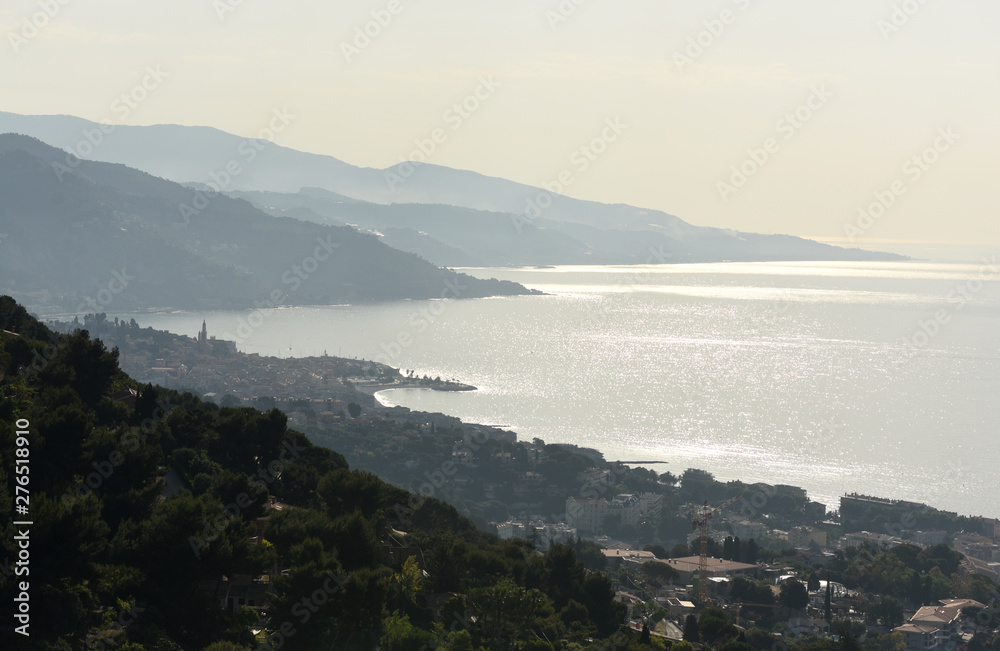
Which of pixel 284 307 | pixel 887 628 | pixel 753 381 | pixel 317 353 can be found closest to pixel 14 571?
pixel 887 628

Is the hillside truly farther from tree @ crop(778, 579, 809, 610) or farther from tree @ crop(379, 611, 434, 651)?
tree @ crop(379, 611, 434, 651)

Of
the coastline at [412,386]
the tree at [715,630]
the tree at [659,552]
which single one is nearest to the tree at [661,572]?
the tree at [659,552]

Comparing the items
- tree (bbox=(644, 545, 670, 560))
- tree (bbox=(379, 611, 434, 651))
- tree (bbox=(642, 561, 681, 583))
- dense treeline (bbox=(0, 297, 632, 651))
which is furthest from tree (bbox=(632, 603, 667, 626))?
tree (bbox=(379, 611, 434, 651))

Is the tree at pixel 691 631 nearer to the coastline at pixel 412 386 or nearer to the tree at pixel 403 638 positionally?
the tree at pixel 403 638

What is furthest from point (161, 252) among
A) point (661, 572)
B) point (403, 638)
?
point (403, 638)

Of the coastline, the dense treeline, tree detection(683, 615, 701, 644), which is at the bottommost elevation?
tree detection(683, 615, 701, 644)

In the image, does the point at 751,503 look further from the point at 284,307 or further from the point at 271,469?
the point at 284,307

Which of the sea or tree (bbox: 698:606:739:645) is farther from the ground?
the sea
